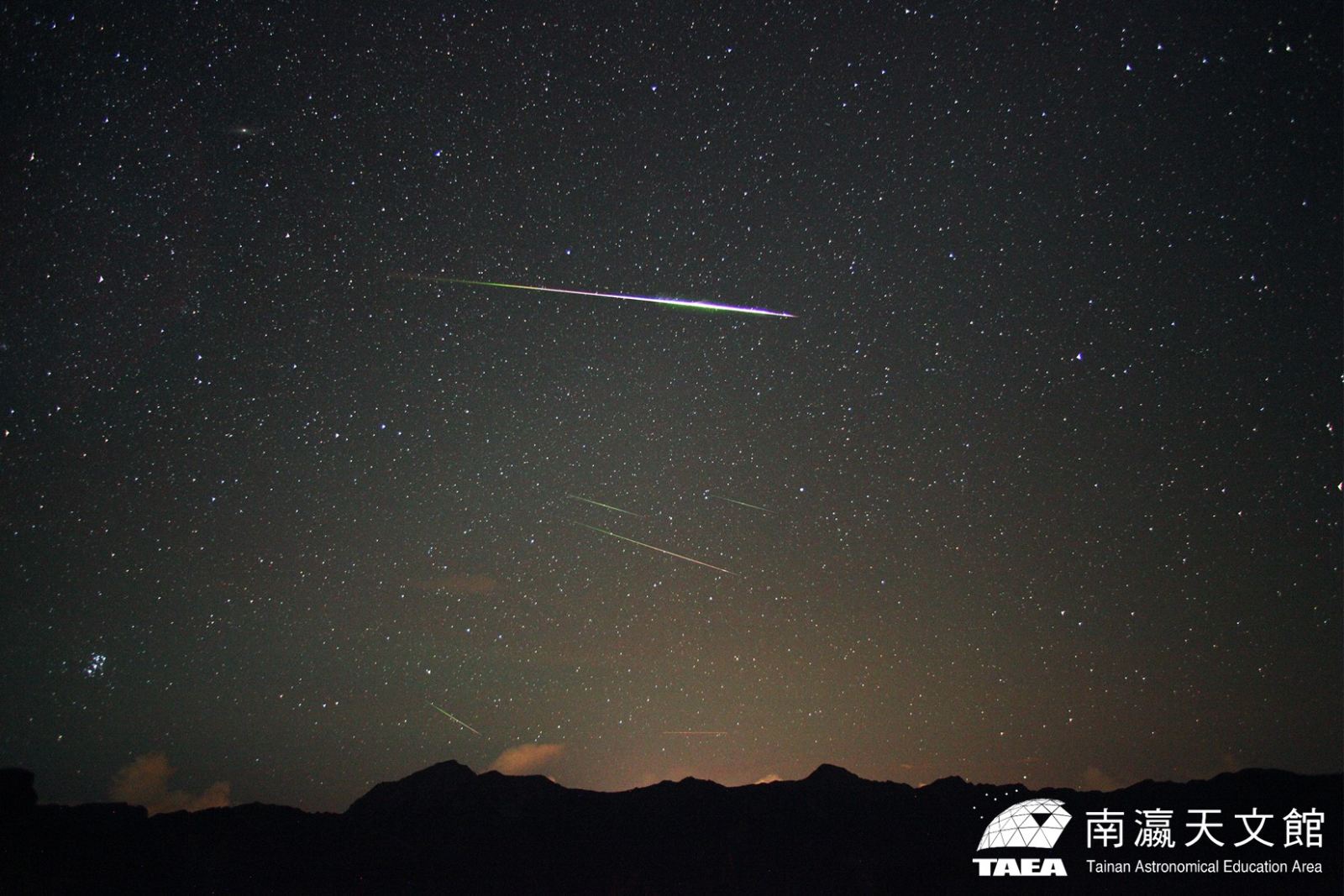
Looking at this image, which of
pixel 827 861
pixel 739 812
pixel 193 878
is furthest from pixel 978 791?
pixel 193 878

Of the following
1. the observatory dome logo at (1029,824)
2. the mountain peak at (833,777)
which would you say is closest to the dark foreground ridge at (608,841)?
the mountain peak at (833,777)

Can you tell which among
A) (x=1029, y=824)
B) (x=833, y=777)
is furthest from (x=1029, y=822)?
(x=833, y=777)

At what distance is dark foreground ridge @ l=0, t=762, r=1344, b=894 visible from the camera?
32875mm

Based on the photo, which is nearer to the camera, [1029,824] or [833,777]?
[1029,824]

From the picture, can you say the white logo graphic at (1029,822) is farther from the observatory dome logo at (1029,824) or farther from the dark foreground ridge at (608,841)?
the dark foreground ridge at (608,841)

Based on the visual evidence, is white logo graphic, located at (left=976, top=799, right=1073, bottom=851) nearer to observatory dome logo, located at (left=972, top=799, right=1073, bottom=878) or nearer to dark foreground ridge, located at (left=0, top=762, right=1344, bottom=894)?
observatory dome logo, located at (left=972, top=799, right=1073, bottom=878)

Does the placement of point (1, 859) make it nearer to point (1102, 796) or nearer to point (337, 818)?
point (337, 818)

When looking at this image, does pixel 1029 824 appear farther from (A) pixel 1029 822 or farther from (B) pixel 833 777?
(B) pixel 833 777

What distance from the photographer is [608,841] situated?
36250 millimetres

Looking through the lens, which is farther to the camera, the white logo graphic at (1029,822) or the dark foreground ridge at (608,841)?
the dark foreground ridge at (608,841)

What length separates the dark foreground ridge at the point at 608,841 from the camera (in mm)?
32875

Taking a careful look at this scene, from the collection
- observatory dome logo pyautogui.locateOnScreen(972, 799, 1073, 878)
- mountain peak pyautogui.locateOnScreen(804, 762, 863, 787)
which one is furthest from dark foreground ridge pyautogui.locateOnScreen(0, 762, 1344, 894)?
observatory dome logo pyautogui.locateOnScreen(972, 799, 1073, 878)

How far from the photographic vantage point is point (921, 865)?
32938 millimetres

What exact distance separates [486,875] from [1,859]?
20324 mm
